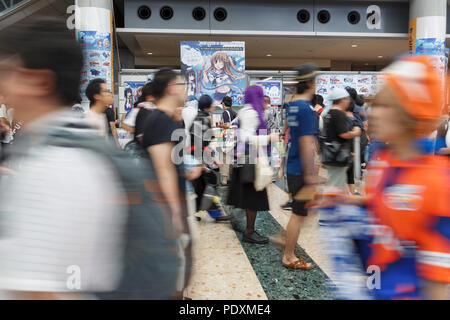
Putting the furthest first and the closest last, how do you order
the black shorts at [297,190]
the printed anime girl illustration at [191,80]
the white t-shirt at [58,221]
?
1. the printed anime girl illustration at [191,80]
2. the black shorts at [297,190]
3. the white t-shirt at [58,221]

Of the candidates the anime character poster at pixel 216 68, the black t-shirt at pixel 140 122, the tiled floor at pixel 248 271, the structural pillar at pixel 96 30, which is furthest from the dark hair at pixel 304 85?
the structural pillar at pixel 96 30

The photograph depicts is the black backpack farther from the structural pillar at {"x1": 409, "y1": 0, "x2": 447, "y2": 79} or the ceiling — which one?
the structural pillar at {"x1": 409, "y1": 0, "x2": 447, "y2": 79}

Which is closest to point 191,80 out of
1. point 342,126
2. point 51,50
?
point 342,126

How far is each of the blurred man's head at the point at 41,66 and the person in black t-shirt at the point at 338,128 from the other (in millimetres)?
2962

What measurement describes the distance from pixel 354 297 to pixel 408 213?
361mm

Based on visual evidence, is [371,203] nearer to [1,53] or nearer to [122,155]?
[122,155]

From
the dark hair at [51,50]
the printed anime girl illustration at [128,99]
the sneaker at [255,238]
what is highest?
the printed anime girl illustration at [128,99]

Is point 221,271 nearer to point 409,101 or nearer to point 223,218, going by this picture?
point 223,218

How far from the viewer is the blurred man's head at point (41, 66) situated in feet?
2.87

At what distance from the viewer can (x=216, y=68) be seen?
31.0 ft

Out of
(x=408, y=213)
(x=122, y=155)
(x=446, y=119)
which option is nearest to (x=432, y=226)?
(x=408, y=213)

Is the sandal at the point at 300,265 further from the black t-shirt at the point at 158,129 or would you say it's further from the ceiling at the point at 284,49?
the ceiling at the point at 284,49

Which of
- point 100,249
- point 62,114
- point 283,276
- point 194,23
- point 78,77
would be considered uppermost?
point 194,23

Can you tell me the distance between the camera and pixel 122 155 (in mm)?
868
